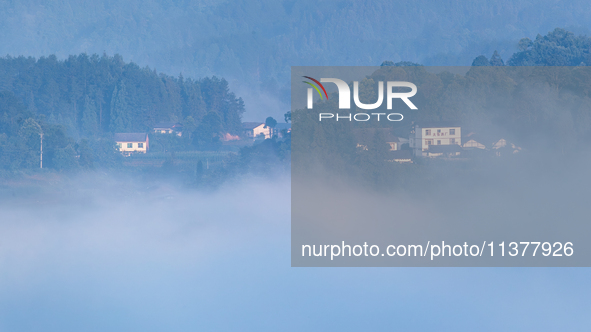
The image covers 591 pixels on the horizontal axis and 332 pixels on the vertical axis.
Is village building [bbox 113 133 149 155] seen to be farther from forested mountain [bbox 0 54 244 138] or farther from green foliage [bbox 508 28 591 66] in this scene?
green foliage [bbox 508 28 591 66]

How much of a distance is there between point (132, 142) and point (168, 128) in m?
2.24

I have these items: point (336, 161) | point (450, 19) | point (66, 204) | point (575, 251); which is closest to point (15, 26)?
point (66, 204)

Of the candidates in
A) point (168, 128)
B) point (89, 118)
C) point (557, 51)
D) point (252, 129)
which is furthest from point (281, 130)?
point (89, 118)

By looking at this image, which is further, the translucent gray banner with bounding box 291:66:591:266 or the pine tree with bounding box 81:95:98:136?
the pine tree with bounding box 81:95:98:136

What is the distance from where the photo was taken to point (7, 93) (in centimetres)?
2641

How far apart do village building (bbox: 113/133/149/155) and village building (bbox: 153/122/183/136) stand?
1.02 metres

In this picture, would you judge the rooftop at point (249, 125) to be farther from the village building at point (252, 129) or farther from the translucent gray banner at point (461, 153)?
the translucent gray banner at point (461, 153)

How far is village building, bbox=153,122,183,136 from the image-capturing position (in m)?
30.0

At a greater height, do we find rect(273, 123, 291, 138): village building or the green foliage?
the green foliage

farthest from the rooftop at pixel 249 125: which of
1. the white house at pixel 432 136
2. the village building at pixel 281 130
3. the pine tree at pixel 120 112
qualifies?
the white house at pixel 432 136

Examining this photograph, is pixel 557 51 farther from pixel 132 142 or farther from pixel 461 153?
pixel 132 142

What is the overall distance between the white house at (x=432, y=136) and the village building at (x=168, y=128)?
65.2ft

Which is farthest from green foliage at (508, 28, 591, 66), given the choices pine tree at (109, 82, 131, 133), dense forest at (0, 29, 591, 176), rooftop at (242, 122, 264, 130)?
pine tree at (109, 82, 131, 133)

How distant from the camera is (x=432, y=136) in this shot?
11617 mm
